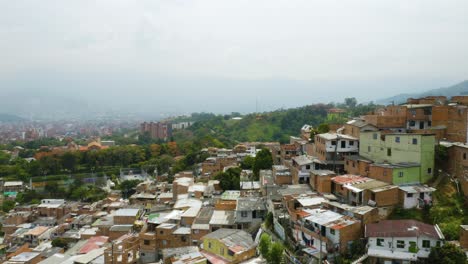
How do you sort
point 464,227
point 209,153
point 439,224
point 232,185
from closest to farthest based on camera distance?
point 464,227 < point 439,224 < point 232,185 < point 209,153

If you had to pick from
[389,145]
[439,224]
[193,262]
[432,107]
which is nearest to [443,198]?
[439,224]

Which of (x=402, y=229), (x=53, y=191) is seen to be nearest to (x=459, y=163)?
Answer: (x=402, y=229)

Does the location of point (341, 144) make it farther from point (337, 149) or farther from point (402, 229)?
point (402, 229)

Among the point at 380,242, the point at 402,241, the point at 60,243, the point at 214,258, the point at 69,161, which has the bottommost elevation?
the point at 60,243

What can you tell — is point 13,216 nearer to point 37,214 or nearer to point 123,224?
point 37,214

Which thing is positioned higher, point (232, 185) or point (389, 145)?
point (389, 145)

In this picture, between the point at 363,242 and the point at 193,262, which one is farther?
the point at 193,262

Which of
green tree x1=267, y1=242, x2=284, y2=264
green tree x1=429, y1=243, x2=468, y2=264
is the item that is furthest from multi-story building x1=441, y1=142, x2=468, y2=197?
green tree x1=267, y1=242, x2=284, y2=264
